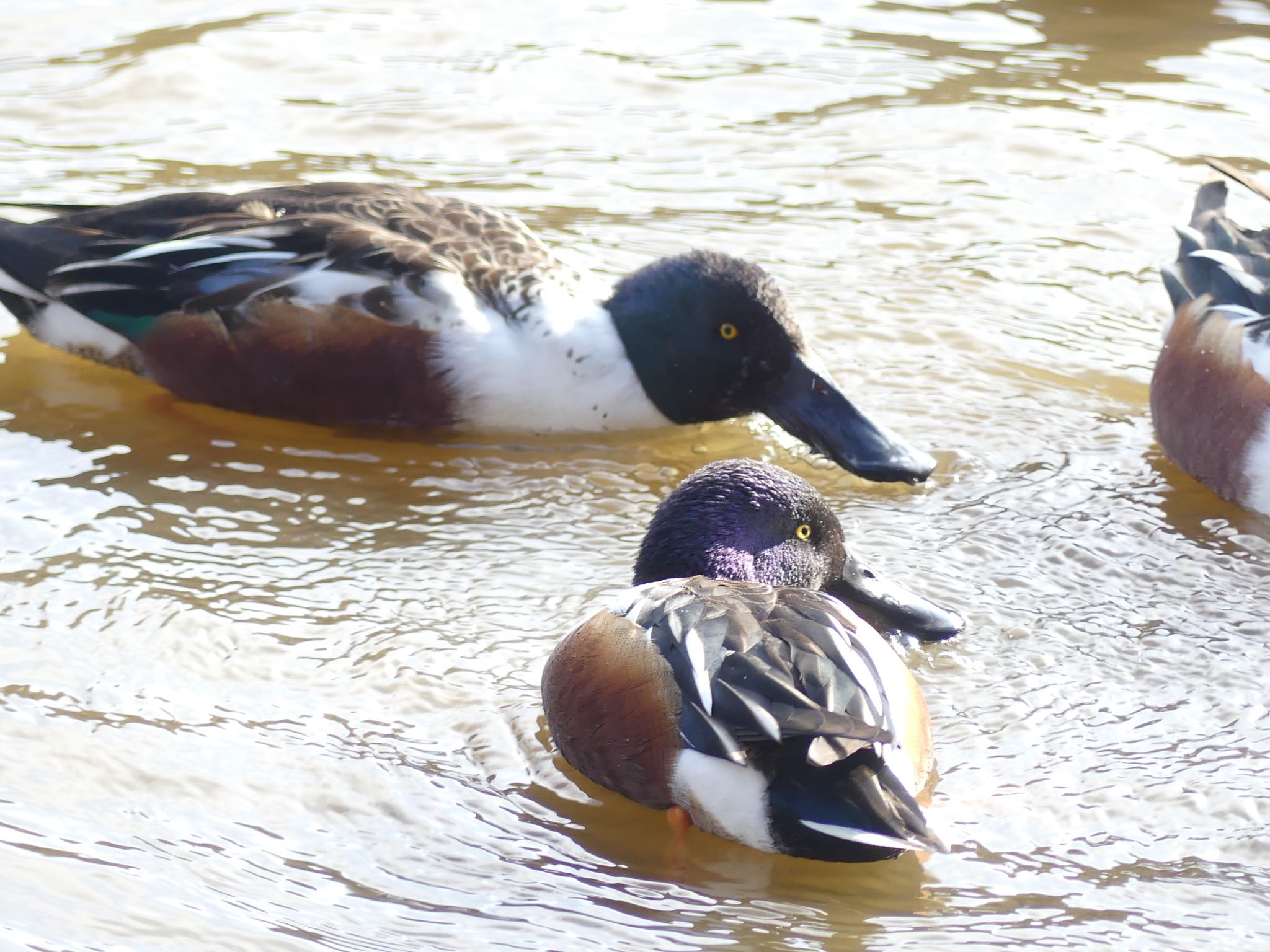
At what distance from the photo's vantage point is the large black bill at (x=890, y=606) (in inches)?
175

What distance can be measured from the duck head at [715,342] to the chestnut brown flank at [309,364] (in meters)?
0.77

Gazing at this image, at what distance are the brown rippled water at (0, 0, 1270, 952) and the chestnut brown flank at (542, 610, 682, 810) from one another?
112 millimetres

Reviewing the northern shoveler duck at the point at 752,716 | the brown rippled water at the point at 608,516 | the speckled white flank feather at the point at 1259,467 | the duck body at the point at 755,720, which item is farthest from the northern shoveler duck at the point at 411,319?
the duck body at the point at 755,720

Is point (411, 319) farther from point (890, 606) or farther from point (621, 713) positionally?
point (621, 713)

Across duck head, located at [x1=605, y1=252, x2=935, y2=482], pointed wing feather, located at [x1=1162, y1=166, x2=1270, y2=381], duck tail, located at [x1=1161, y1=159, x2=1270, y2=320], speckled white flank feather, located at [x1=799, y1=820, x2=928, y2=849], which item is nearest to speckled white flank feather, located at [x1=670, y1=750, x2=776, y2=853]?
speckled white flank feather, located at [x1=799, y1=820, x2=928, y2=849]

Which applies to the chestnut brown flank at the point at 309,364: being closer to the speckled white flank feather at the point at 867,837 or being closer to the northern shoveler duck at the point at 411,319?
the northern shoveler duck at the point at 411,319

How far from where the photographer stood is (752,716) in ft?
11.5

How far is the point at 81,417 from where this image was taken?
5.91 m

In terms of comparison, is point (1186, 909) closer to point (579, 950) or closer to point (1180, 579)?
point (579, 950)

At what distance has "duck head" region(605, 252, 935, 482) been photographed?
19.1 feet

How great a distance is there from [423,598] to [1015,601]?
5.67 feet

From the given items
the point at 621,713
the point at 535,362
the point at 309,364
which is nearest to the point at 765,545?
the point at 621,713

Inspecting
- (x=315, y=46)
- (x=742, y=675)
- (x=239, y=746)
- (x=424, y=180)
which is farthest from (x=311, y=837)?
(x=315, y=46)

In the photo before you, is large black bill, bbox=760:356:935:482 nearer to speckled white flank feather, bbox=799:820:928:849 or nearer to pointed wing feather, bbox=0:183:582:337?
pointed wing feather, bbox=0:183:582:337
